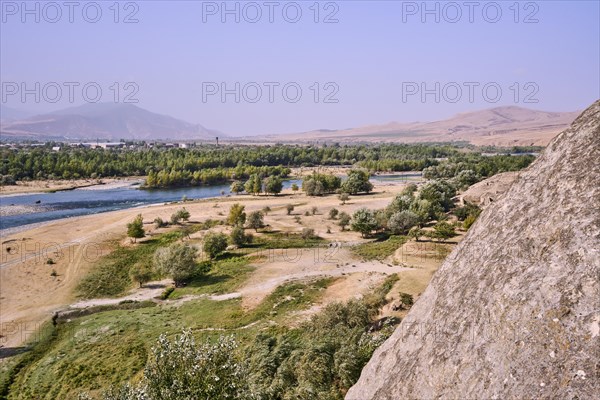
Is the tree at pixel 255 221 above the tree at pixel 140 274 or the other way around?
above

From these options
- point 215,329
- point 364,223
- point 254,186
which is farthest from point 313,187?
point 215,329

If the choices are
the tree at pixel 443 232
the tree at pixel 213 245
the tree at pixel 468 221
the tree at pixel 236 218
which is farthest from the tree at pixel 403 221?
the tree at pixel 213 245

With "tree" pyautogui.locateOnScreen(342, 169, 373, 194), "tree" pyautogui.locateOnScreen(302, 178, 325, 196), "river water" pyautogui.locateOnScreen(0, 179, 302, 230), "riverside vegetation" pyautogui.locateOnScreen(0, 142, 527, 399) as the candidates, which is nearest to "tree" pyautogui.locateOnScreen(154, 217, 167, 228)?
"riverside vegetation" pyautogui.locateOnScreen(0, 142, 527, 399)

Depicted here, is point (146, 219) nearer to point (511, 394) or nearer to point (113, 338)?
point (113, 338)

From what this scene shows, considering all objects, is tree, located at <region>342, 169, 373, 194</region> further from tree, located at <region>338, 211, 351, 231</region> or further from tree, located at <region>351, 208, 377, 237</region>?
tree, located at <region>351, 208, 377, 237</region>

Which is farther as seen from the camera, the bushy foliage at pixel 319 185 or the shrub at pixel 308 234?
the bushy foliage at pixel 319 185

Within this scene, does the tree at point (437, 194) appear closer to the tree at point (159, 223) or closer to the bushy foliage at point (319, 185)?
the bushy foliage at point (319, 185)
